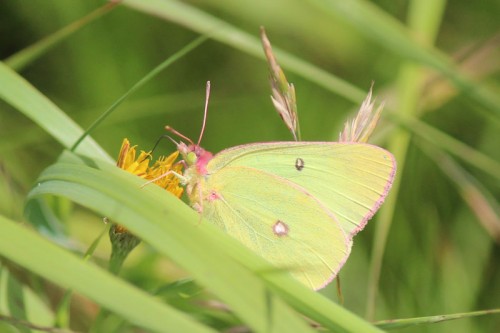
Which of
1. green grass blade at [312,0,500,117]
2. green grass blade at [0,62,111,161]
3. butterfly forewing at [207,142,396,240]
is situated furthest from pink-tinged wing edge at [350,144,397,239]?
green grass blade at [0,62,111,161]

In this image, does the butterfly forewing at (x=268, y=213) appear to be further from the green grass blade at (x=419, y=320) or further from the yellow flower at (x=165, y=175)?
the green grass blade at (x=419, y=320)

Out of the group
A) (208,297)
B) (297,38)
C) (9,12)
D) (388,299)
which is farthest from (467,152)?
(9,12)

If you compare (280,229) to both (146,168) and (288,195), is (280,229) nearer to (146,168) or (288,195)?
(288,195)

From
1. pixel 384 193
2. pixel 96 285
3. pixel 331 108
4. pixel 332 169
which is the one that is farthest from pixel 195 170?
pixel 331 108

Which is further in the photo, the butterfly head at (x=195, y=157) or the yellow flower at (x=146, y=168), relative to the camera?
Answer: the butterfly head at (x=195, y=157)

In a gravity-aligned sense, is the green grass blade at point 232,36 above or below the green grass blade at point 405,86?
below

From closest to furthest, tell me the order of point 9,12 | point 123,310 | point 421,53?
point 123,310 → point 421,53 → point 9,12

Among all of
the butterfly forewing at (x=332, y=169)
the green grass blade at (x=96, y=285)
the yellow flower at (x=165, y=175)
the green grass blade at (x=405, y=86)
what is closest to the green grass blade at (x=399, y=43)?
the green grass blade at (x=405, y=86)

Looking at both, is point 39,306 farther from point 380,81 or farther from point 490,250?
point 380,81
